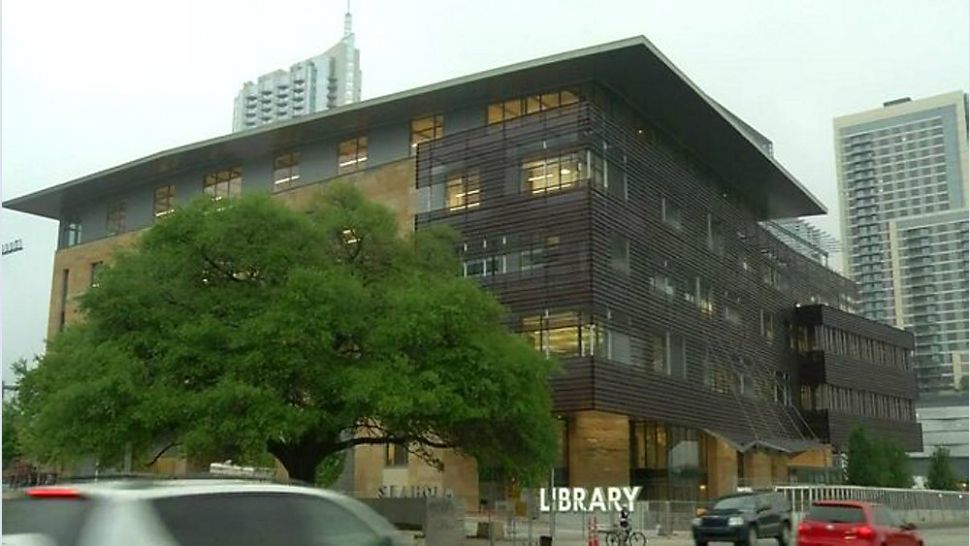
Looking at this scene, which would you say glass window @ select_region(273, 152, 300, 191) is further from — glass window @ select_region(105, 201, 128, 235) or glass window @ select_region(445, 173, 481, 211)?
glass window @ select_region(445, 173, 481, 211)

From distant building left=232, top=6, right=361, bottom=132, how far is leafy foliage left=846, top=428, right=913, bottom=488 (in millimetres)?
31053

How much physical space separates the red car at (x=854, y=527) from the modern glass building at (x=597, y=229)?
759 inches

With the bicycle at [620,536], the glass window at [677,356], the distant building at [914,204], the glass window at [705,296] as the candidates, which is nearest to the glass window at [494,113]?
the glass window at [677,356]

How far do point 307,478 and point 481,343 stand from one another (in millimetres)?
5414

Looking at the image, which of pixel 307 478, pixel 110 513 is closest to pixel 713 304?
pixel 307 478

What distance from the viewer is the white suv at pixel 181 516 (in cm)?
654

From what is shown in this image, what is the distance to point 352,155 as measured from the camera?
50.4 meters

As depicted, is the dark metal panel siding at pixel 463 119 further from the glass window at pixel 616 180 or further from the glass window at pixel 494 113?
the glass window at pixel 616 180

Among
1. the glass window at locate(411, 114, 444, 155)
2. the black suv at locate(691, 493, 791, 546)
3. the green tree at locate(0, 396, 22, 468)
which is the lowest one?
the black suv at locate(691, 493, 791, 546)

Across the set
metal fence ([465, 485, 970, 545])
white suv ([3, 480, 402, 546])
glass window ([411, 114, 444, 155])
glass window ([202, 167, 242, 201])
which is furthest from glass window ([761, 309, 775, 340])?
white suv ([3, 480, 402, 546])

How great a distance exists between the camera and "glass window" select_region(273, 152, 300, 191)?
170 ft

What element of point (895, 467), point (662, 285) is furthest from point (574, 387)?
point (895, 467)

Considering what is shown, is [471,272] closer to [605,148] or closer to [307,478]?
[605,148]

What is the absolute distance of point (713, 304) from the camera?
1988 inches
